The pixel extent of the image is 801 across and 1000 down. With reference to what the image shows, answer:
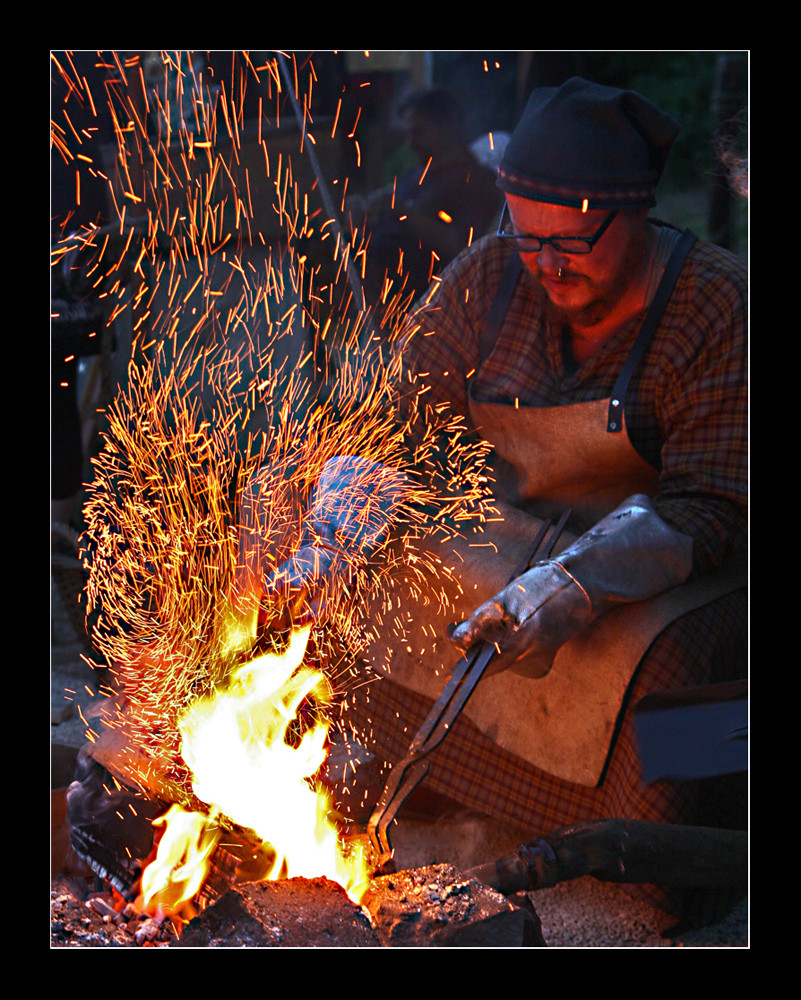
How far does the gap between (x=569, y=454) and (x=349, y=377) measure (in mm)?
980

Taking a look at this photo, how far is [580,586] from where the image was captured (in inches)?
75.7

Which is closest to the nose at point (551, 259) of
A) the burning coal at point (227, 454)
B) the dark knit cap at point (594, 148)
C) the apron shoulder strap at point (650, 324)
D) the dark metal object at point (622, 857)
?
the dark knit cap at point (594, 148)

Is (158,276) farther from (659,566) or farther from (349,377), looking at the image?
(659,566)

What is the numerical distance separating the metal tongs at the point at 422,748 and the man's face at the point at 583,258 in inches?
33.6

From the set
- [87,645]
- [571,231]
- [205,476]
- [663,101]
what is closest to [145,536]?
[205,476]

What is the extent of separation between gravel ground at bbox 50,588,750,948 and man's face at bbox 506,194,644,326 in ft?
4.34

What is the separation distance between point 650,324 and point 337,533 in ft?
2.91

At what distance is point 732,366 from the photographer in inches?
81.9

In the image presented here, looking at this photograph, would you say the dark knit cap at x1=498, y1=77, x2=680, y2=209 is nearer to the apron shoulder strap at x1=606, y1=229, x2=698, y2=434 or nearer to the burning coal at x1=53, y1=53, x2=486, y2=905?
the apron shoulder strap at x1=606, y1=229, x2=698, y2=434

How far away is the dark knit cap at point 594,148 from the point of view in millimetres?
2031

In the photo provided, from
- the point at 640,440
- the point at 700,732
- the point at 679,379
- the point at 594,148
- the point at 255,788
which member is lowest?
the point at 255,788

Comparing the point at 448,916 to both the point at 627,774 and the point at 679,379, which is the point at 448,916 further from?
the point at 679,379

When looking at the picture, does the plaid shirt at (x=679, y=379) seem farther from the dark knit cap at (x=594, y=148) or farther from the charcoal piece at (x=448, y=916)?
the charcoal piece at (x=448, y=916)

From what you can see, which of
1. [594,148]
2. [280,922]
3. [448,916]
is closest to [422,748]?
[448,916]
